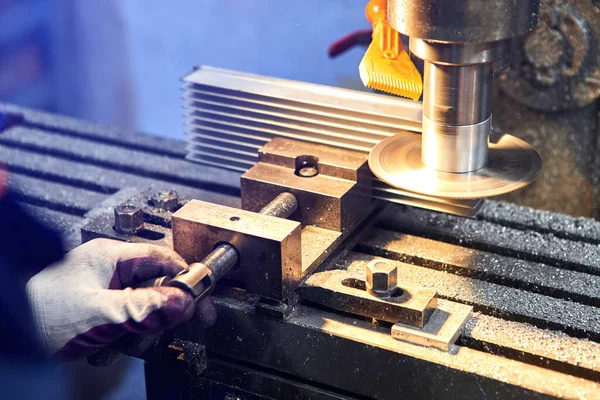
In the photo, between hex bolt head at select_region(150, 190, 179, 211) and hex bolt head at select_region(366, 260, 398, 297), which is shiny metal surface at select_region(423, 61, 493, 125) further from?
hex bolt head at select_region(150, 190, 179, 211)

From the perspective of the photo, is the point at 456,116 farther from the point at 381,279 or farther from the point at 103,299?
the point at 103,299

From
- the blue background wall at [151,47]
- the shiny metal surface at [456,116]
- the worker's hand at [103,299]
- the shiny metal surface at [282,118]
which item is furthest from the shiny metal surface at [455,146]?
the blue background wall at [151,47]

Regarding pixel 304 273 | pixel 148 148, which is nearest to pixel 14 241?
pixel 304 273

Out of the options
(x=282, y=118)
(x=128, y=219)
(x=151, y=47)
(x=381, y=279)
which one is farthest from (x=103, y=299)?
(x=151, y=47)

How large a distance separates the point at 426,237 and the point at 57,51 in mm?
2005

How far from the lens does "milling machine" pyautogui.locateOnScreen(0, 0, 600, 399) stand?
112cm

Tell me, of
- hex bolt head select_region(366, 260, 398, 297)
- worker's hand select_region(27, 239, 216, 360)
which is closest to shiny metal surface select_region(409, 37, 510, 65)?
hex bolt head select_region(366, 260, 398, 297)

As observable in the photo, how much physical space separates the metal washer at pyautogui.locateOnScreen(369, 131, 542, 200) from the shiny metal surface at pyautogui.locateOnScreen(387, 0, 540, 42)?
0.71ft

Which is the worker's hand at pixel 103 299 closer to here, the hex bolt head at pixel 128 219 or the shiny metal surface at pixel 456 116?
the hex bolt head at pixel 128 219

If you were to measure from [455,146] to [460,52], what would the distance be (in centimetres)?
14

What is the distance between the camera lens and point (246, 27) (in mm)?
3062

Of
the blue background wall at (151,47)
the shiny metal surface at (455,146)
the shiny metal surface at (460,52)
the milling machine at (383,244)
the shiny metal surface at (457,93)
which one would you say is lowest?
the blue background wall at (151,47)

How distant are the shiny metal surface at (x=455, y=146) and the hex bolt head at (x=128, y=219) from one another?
449 mm

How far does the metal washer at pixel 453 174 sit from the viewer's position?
121cm
